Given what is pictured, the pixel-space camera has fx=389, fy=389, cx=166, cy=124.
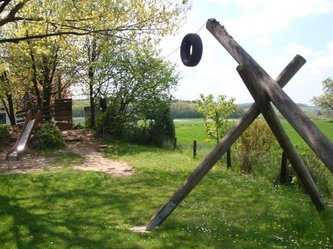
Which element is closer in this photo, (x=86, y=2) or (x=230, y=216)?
(x=230, y=216)

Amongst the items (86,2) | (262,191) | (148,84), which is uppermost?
(86,2)

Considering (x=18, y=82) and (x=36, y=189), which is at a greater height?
(x=18, y=82)

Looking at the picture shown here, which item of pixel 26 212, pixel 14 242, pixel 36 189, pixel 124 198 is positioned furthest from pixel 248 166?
pixel 14 242

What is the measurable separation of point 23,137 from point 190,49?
14.3 metres

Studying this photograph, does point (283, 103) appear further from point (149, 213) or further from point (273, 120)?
point (149, 213)

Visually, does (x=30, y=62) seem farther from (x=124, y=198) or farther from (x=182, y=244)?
(x=182, y=244)

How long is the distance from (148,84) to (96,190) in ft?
46.6

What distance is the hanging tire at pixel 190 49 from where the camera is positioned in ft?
27.3

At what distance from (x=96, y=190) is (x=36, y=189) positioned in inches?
72.7

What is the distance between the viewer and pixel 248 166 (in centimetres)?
1622

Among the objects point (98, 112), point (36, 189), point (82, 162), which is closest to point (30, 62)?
point (98, 112)

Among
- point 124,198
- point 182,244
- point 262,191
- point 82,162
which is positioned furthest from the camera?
point 82,162

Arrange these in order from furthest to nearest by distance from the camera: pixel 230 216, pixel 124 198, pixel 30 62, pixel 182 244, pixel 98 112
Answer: pixel 98 112
pixel 30 62
pixel 124 198
pixel 230 216
pixel 182 244

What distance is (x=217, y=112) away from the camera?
69.1ft
